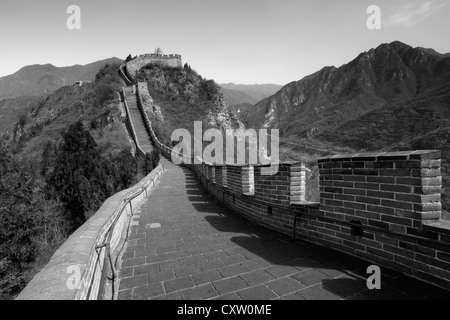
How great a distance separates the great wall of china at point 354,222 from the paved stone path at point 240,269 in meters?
0.17

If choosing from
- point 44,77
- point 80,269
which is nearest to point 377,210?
point 80,269

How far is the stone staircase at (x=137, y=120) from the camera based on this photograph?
A: 30.4 m

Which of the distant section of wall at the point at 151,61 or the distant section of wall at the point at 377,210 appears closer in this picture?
the distant section of wall at the point at 377,210

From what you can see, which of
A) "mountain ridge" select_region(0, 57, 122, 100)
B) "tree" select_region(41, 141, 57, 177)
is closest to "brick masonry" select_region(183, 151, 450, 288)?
"tree" select_region(41, 141, 57, 177)

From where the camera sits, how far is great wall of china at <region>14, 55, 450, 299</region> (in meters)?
2.48

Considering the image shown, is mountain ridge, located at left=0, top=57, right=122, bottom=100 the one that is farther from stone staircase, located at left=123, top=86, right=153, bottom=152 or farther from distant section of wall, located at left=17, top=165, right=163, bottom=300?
distant section of wall, located at left=17, top=165, right=163, bottom=300

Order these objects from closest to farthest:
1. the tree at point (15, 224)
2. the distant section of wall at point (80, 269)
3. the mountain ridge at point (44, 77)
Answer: the distant section of wall at point (80, 269) < the tree at point (15, 224) < the mountain ridge at point (44, 77)

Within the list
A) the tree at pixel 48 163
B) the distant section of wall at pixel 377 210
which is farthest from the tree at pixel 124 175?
the distant section of wall at pixel 377 210

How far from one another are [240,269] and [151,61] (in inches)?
1953

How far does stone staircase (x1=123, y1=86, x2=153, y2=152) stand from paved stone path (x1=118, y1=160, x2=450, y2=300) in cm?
2526

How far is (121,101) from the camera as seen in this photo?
38031mm

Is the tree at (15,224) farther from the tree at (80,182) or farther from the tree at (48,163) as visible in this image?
the tree at (48,163)

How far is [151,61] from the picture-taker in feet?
155
